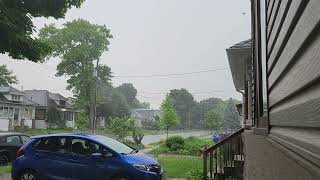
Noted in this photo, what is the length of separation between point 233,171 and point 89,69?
47.5 metres

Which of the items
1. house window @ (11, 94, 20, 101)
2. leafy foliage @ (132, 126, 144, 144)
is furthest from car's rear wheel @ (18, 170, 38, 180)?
house window @ (11, 94, 20, 101)

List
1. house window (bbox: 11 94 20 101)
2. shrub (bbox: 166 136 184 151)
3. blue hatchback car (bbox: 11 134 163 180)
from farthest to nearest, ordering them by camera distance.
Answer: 1. house window (bbox: 11 94 20 101)
2. shrub (bbox: 166 136 184 151)
3. blue hatchback car (bbox: 11 134 163 180)

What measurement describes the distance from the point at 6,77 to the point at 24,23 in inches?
1785

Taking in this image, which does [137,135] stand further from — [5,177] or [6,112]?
[6,112]

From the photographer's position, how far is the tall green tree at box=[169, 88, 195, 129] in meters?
118

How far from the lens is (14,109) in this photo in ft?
196

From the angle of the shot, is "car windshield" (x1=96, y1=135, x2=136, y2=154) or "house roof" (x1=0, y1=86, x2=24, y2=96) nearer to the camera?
"car windshield" (x1=96, y1=135, x2=136, y2=154)

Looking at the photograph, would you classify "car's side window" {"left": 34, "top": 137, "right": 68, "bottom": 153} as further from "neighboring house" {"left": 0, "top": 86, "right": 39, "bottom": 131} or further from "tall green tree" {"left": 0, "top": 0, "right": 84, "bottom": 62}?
"neighboring house" {"left": 0, "top": 86, "right": 39, "bottom": 131}

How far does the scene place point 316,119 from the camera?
121cm

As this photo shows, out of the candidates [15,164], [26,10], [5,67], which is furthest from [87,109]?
[15,164]

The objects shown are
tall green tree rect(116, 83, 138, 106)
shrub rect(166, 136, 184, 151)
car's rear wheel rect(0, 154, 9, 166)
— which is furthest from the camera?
tall green tree rect(116, 83, 138, 106)

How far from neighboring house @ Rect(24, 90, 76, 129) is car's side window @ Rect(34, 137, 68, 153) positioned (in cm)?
5342

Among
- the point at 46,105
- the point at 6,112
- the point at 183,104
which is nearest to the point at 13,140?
the point at 6,112

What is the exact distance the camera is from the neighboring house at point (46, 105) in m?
64.2
